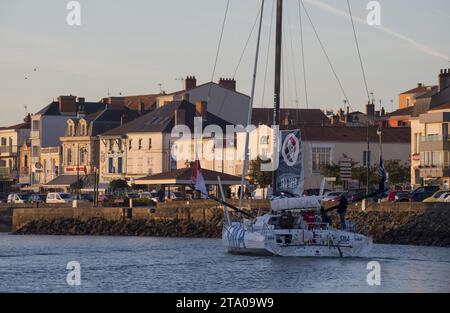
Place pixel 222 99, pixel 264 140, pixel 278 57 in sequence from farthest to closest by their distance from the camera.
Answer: pixel 222 99 < pixel 264 140 < pixel 278 57

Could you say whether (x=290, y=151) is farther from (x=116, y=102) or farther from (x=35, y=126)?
(x=35, y=126)

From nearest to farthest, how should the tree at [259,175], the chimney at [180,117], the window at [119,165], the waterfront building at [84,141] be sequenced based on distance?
the tree at [259,175] < the chimney at [180,117] < the window at [119,165] < the waterfront building at [84,141]

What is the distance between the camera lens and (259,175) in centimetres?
11500

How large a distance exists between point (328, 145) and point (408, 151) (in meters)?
8.15

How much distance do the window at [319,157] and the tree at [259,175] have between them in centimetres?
498

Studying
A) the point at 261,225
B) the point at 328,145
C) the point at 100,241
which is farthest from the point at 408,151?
the point at 261,225

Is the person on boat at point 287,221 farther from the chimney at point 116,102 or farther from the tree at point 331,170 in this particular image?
the chimney at point 116,102

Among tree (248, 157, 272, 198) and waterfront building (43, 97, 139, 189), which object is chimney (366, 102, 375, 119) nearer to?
waterfront building (43, 97, 139, 189)

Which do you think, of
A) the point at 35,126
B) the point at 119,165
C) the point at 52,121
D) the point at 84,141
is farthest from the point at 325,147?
the point at 35,126

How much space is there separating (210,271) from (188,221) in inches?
1349

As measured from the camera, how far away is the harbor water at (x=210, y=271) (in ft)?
171

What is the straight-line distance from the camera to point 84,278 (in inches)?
2205

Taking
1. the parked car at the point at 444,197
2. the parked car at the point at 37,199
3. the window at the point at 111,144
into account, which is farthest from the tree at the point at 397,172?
the window at the point at 111,144
